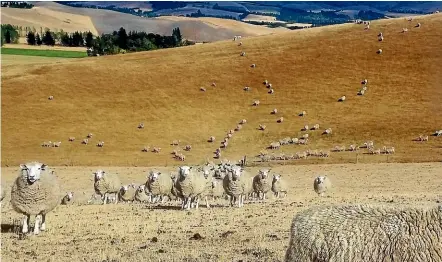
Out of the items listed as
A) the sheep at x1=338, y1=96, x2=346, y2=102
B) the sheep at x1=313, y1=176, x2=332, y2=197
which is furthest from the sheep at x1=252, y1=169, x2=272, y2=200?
the sheep at x1=338, y1=96, x2=346, y2=102

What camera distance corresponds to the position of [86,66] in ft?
234

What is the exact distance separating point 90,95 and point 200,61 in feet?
43.6

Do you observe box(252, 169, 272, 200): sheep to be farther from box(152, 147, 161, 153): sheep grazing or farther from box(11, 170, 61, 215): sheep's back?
box(152, 147, 161, 153): sheep grazing

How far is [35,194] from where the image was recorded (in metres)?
15.1

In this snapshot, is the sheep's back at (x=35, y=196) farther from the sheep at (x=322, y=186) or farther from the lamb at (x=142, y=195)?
the sheep at (x=322, y=186)

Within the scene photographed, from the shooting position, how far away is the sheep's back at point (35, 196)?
49.1ft

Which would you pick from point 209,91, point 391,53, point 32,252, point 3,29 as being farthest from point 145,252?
point 3,29

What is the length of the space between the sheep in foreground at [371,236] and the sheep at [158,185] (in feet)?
55.0

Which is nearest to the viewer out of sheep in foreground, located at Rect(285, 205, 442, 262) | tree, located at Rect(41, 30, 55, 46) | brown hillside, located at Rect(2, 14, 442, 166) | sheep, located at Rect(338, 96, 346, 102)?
sheep in foreground, located at Rect(285, 205, 442, 262)

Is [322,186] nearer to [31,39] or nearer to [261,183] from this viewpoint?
[261,183]

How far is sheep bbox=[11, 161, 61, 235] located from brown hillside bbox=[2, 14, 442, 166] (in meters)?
31.3

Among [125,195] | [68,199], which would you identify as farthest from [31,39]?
[125,195]

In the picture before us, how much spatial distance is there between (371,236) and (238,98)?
52.3 meters

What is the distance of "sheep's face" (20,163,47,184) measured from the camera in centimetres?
1535
